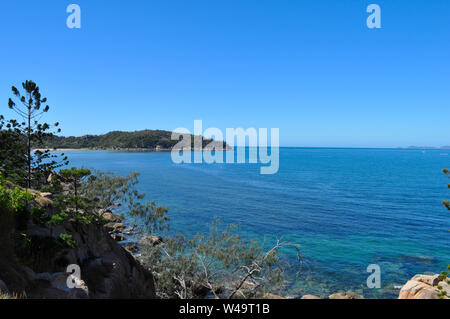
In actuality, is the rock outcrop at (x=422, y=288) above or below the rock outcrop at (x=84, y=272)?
below

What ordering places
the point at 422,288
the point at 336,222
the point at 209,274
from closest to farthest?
the point at 422,288
the point at 209,274
the point at 336,222

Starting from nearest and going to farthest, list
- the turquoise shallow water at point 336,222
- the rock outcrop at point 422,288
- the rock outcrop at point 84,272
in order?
1. the rock outcrop at point 84,272
2. the rock outcrop at point 422,288
3. the turquoise shallow water at point 336,222

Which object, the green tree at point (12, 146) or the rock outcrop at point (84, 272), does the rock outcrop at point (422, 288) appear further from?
the green tree at point (12, 146)

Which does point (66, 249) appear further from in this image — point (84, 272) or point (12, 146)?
point (12, 146)

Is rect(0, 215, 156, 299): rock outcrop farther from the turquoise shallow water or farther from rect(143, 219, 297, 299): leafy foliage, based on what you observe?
the turquoise shallow water

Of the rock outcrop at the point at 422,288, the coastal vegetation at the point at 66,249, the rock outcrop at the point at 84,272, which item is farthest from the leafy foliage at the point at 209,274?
the rock outcrop at the point at 422,288

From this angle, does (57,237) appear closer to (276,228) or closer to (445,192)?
(276,228)

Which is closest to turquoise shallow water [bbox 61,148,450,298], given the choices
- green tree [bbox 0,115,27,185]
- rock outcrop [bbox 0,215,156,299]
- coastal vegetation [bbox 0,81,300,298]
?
coastal vegetation [bbox 0,81,300,298]

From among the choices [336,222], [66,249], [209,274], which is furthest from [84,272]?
[336,222]

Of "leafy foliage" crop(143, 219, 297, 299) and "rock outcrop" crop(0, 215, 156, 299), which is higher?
"rock outcrop" crop(0, 215, 156, 299)

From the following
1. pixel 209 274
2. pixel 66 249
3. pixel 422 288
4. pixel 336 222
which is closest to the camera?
pixel 66 249

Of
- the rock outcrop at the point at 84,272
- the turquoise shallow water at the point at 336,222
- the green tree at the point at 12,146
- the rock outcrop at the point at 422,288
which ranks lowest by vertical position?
the turquoise shallow water at the point at 336,222

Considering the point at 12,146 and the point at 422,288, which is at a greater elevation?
the point at 12,146
